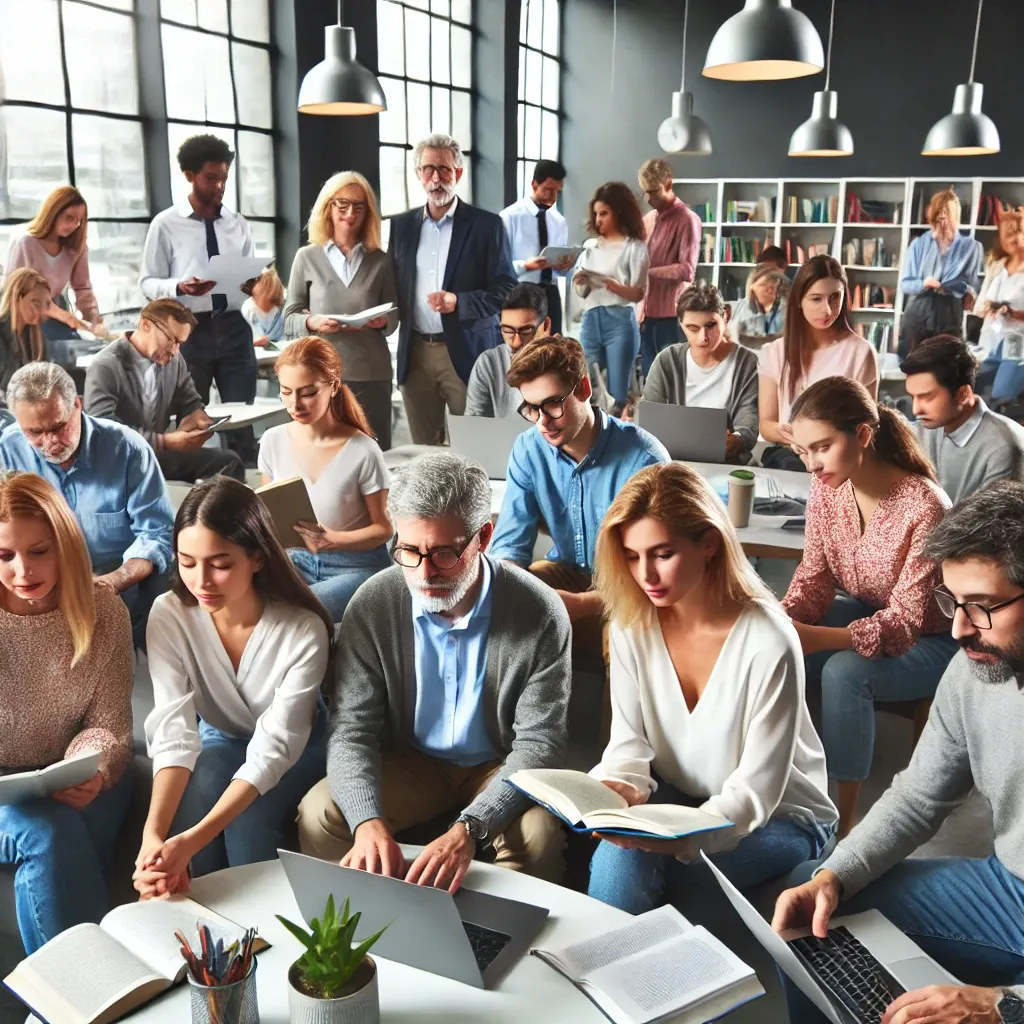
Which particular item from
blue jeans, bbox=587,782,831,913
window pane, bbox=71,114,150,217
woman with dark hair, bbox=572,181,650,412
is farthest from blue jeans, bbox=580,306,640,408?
blue jeans, bbox=587,782,831,913

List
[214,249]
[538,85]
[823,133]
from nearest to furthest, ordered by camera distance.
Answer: [214,249] < [823,133] < [538,85]

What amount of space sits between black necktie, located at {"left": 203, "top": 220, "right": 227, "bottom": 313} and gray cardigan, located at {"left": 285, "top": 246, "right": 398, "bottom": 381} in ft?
1.21

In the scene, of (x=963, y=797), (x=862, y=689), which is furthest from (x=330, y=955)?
(x=862, y=689)

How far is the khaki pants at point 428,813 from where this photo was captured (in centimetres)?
215

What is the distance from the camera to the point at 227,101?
23.1 feet

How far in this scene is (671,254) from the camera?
7.33 m

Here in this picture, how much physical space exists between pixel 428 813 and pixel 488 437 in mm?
1836

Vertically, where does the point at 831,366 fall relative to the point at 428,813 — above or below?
above

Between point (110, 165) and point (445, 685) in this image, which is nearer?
point (445, 685)

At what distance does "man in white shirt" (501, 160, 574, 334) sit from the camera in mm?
7195

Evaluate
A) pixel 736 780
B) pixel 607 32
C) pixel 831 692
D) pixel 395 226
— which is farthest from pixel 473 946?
pixel 607 32

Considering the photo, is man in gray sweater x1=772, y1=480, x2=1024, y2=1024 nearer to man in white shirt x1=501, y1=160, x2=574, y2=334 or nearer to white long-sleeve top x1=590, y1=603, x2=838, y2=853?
white long-sleeve top x1=590, y1=603, x2=838, y2=853

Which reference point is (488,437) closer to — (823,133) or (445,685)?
(445,685)

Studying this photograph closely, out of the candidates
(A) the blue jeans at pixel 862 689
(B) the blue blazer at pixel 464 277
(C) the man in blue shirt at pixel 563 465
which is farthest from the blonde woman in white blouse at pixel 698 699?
(B) the blue blazer at pixel 464 277
